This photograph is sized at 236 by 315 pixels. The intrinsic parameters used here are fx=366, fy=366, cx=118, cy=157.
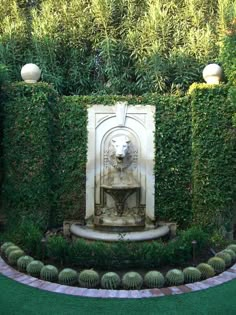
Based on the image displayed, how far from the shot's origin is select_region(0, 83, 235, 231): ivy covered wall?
6.08 metres

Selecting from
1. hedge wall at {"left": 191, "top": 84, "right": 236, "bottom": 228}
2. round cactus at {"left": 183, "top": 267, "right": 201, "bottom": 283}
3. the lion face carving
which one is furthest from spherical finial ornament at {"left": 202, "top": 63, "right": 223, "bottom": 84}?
round cactus at {"left": 183, "top": 267, "right": 201, "bottom": 283}

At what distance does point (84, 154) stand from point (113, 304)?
10.9 ft

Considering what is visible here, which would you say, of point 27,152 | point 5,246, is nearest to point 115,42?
point 27,152

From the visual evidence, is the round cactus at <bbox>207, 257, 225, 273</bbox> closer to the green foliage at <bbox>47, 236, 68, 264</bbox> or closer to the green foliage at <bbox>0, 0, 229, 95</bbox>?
the green foliage at <bbox>47, 236, 68, 264</bbox>

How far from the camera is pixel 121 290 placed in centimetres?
397

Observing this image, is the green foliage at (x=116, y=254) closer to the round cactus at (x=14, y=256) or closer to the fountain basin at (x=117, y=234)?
the round cactus at (x=14, y=256)

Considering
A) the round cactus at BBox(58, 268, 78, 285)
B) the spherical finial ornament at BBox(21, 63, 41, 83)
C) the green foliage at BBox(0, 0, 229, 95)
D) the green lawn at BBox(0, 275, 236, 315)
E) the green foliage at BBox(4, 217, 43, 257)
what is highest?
the green foliage at BBox(0, 0, 229, 95)

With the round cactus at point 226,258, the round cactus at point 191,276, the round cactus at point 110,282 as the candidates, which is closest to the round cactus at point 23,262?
the round cactus at point 110,282

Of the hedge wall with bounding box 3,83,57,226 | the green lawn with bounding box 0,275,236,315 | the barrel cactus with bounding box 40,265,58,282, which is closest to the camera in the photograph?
the green lawn with bounding box 0,275,236,315

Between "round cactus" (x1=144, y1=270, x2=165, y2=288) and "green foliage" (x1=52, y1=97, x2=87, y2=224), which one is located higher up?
"green foliage" (x1=52, y1=97, x2=87, y2=224)

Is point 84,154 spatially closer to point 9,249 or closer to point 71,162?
point 71,162

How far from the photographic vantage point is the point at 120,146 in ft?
20.1

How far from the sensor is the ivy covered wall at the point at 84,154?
20.0 ft

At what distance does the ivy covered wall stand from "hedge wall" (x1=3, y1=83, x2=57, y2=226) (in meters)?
0.02
